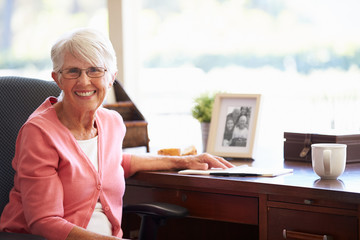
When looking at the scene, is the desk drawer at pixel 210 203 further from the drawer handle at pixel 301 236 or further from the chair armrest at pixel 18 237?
the chair armrest at pixel 18 237

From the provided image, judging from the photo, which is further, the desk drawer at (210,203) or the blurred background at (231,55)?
the blurred background at (231,55)

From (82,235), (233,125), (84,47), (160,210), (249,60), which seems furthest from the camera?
(249,60)

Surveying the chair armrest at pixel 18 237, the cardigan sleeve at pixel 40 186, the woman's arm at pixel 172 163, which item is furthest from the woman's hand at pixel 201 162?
the chair armrest at pixel 18 237

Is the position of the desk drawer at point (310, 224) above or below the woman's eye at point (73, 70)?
below

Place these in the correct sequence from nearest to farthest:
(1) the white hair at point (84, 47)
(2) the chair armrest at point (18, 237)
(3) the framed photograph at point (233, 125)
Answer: (2) the chair armrest at point (18, 237) < (1) the white hair at point (84, 47) < (3) the framed photograph at point (233, 125)

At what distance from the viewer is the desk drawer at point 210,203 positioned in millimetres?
1764

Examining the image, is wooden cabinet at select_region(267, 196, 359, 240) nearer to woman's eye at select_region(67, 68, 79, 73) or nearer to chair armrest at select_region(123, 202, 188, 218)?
chair armrest at select_region(123, 202, 188, 218)

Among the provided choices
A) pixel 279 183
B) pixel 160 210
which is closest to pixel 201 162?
pixel 160 210

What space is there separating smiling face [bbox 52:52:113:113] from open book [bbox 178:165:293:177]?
38 centimetres

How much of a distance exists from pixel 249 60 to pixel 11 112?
1.54 m

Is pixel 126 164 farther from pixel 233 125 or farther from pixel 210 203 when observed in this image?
pixel 233 125

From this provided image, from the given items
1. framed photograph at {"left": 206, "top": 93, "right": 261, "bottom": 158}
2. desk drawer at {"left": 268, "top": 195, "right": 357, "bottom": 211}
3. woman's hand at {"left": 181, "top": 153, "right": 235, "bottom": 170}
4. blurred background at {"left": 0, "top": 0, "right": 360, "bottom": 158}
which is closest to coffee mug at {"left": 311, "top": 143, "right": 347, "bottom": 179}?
desk drawer at {"left": 268, "top": 195, "right": 357, "bottom": 211}

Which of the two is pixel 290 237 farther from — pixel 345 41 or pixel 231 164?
pixel 345 41

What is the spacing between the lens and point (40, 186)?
5.12 feet
